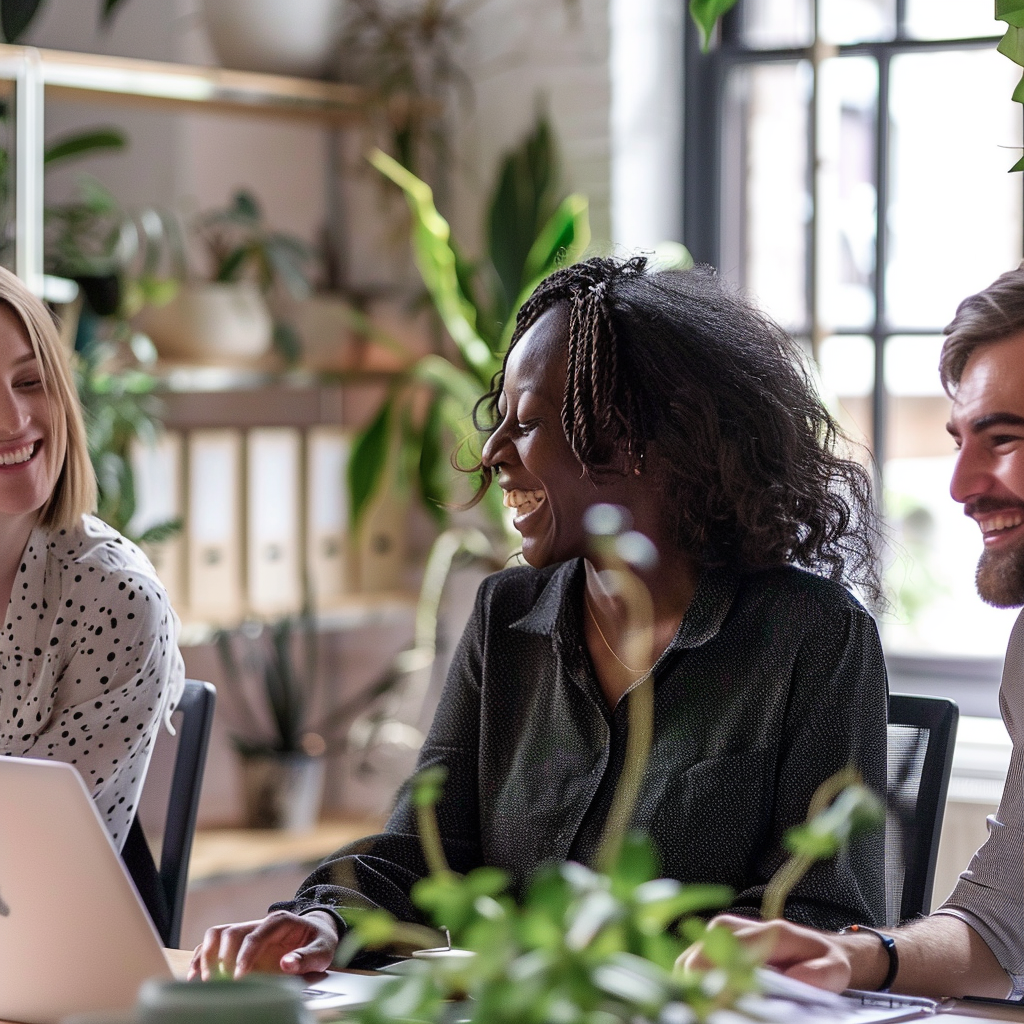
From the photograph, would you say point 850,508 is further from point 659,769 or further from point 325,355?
point 325,355

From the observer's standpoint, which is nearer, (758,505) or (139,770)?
(758,505)

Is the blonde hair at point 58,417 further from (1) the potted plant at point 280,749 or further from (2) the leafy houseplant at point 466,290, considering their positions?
(1) the potted plant at point 280,749

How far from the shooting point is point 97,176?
340cm

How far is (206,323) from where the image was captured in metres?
3.14

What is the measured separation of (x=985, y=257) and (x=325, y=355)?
4.38ft

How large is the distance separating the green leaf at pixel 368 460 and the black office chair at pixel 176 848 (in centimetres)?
155

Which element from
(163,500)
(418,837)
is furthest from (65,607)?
(163,500)

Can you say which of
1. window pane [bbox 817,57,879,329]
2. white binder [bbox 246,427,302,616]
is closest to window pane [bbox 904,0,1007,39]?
window pane [bbox 817,57,879,329]

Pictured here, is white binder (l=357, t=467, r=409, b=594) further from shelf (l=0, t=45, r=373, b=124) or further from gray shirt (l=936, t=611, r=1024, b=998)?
gray shirt (l=936, t=611, r=1024, b=998)

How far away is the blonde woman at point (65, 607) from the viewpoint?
1654mm

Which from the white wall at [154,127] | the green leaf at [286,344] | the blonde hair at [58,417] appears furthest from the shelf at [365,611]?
the blonde hair at [58,417]

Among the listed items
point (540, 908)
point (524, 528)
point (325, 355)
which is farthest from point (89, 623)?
point (325, 355)

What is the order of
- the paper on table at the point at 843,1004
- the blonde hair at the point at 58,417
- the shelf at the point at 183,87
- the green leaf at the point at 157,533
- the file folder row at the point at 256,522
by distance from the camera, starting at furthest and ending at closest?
the file folder row at the point at 256,522 → the shelf at the point at 183,87 → the green leaf at the point at 157,533 → the blonde hair at the point at 58,417 → the paper on table at the point at 843,1004

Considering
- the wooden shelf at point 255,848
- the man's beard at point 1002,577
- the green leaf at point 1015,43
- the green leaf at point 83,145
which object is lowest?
the wooden shelf at point 255,848
